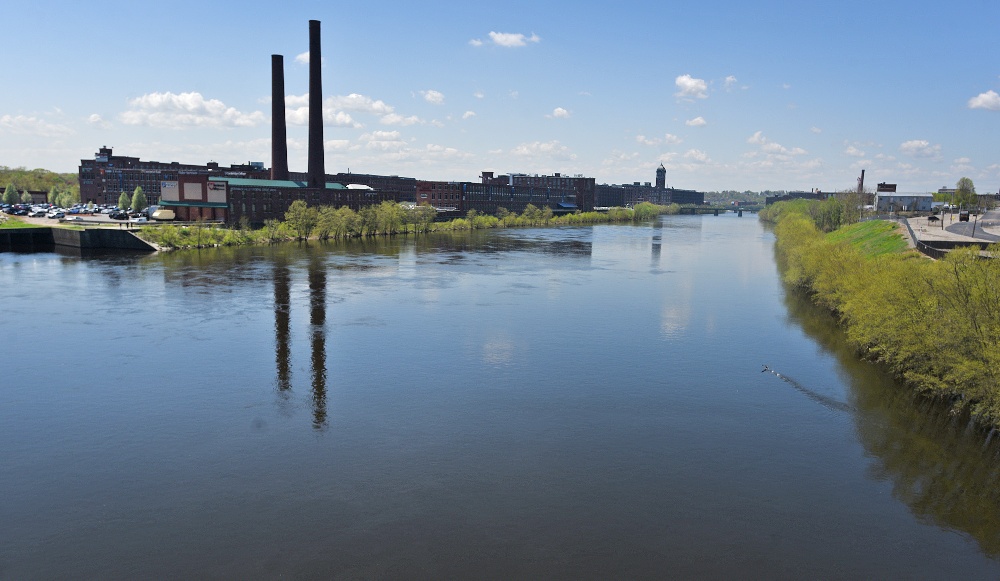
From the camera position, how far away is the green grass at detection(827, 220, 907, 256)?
7026 centimetres

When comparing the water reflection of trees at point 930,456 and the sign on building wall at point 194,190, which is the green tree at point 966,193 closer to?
the water reflection of trees at point 930,456

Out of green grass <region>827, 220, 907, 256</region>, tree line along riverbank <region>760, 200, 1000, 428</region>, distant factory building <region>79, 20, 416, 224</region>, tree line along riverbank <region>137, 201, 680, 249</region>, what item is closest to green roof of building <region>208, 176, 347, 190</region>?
distant factory building <region>79, 20, 416, 224</region>

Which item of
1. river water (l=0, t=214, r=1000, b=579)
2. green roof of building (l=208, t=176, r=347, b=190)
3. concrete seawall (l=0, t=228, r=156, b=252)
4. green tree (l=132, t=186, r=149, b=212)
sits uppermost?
green roof of building (l=208, t=176, r=347, b=190)

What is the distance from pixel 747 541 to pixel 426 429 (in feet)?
45.8

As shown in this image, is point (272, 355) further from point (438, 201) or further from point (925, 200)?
point (925, 200)

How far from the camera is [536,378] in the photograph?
37375 mm

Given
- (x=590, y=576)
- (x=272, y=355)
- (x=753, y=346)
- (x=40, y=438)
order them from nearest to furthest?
(x=590, y=576) → (x=40, y=438) → (x=272, y=355) → (x=753, y=346)

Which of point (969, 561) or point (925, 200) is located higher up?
point (925, 200)

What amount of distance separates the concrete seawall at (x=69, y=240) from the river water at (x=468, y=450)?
47.0m

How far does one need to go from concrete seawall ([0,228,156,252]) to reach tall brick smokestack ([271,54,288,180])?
4049 centimetres

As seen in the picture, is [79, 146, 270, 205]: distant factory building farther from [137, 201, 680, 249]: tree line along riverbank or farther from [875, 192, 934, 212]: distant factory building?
[875, 192, 934, 212]: distant factory building

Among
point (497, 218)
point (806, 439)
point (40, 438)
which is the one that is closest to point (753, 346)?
point (806, 439)

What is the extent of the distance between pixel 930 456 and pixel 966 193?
426 feet

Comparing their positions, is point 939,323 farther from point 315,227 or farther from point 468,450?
point 315,227
